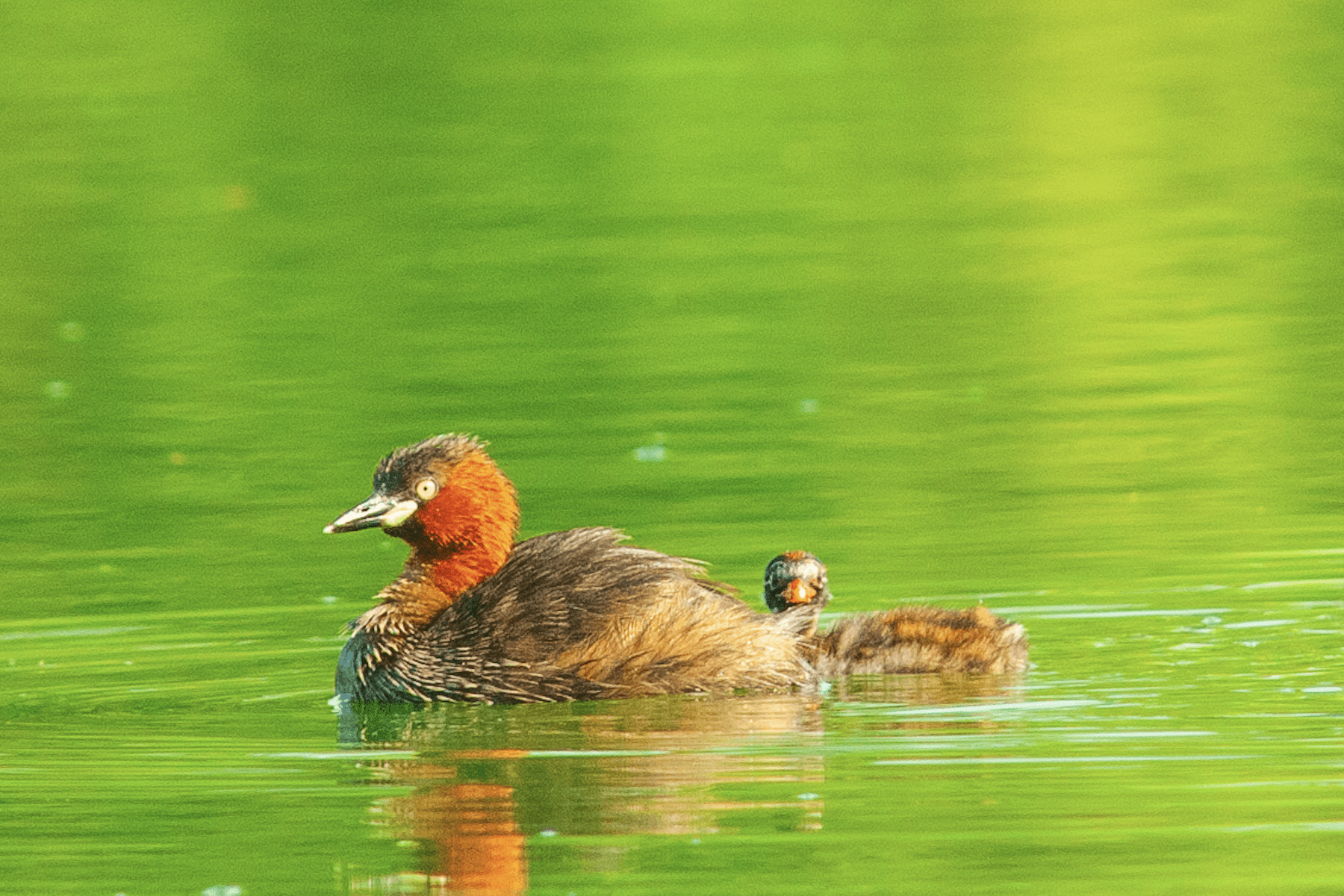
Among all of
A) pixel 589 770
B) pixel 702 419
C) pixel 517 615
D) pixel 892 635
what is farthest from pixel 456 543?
pixel 702 419

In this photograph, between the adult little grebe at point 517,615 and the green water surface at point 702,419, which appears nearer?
the green water surface at point 702,419

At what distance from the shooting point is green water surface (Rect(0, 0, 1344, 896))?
8.50m

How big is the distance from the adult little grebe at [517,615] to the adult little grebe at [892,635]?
0.20 metres

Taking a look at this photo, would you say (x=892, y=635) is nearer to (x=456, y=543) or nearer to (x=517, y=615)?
(x=517, y=615)

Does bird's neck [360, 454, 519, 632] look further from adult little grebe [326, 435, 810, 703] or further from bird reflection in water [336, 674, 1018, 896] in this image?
bird reflection in water [336, 674, 1018, 896]

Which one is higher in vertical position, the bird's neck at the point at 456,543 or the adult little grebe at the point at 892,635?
the bird's neck at the point at 456,543

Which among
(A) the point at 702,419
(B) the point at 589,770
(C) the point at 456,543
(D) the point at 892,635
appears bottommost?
(B) the point at 589,770

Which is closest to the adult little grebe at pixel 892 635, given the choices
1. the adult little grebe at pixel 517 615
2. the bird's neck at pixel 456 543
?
the adult little grebe at pixel 517 615

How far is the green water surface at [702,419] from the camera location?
850cm

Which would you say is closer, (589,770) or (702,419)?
(589,770)

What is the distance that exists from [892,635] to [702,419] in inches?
205

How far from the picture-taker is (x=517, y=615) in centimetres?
1076

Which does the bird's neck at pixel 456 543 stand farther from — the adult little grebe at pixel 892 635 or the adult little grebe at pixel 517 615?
the adult little grebe at pixel 892 635

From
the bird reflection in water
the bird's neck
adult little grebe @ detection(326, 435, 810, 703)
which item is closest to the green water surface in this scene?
the bird reflection in water
